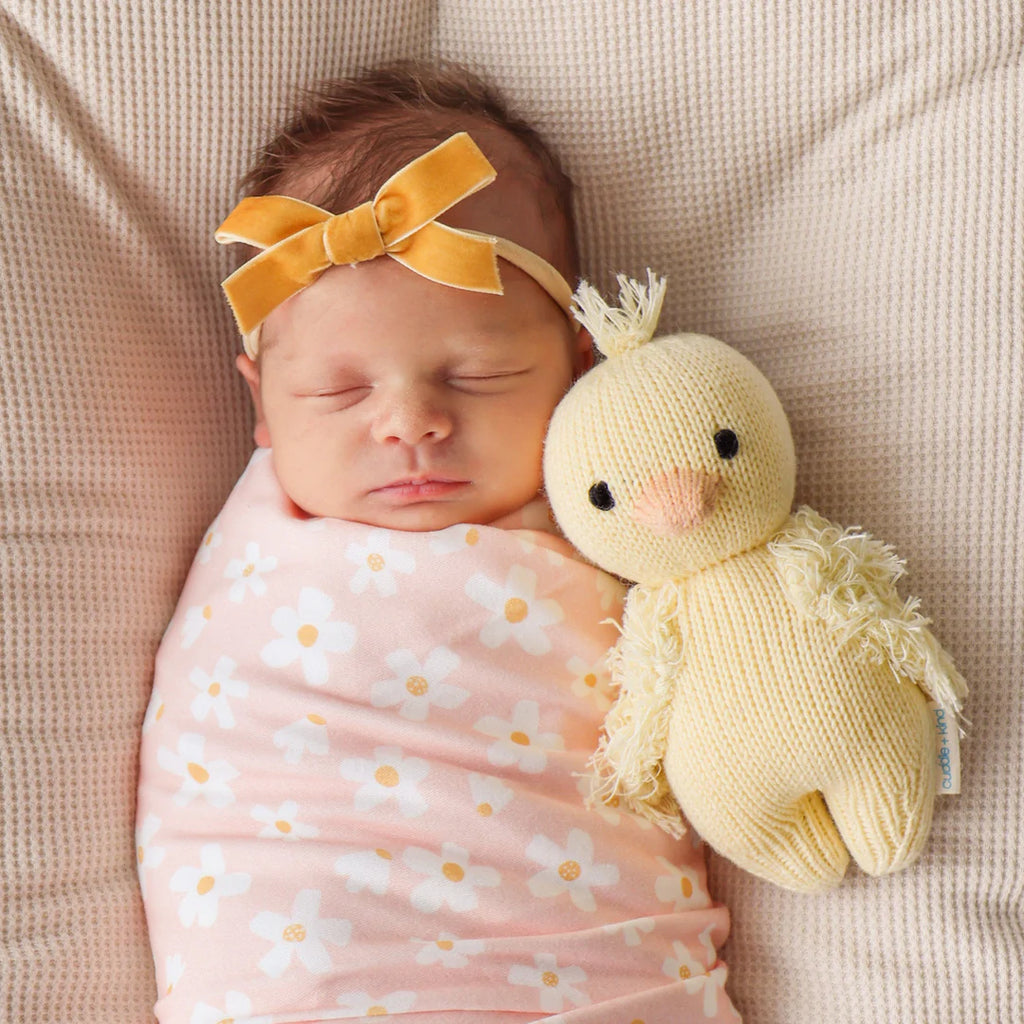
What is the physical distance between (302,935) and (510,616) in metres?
0.36

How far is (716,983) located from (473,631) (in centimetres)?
43

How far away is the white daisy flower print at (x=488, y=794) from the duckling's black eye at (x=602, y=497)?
290mm

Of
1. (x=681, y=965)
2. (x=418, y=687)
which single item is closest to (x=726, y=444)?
(x=418, y=687)

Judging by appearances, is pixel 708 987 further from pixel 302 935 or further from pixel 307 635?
pixel 307 635

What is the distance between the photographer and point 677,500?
972mm

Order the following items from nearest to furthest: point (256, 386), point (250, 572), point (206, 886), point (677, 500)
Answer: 1. point (677, 500)
2. point (206, 886)
3. point (250, 572)
4. point (256, 386)

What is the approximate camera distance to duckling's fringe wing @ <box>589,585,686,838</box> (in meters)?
1.04

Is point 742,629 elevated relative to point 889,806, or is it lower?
elevated

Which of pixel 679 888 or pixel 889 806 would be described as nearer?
pixel 889 806

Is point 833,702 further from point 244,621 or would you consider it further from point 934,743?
point 244,621

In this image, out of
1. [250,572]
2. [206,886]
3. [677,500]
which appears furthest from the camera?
[250,572]

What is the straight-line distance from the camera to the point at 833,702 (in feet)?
3.21

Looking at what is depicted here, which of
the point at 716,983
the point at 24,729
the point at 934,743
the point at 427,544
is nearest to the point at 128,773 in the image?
the point at 24,729

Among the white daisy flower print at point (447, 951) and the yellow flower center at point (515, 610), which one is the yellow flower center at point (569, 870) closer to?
the white daisy flower print at point (447, 951)
